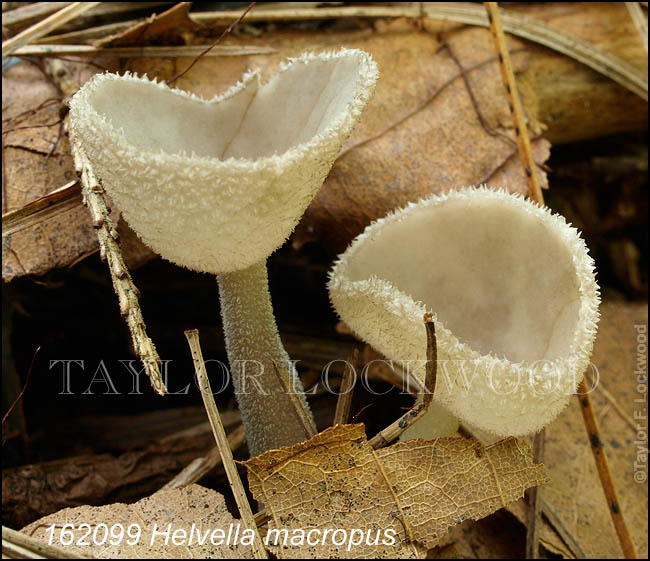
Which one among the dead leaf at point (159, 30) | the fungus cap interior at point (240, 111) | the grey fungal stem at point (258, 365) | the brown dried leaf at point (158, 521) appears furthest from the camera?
the dead leaf at point (159, 30)

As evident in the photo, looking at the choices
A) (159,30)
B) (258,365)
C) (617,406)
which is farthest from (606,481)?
(159,30)

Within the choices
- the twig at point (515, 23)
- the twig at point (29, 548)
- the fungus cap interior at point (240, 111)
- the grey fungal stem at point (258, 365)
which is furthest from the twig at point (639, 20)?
the twig at point (29, 548)

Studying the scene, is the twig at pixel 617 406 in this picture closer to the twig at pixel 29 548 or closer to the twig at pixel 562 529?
the twig at pixel 562 529

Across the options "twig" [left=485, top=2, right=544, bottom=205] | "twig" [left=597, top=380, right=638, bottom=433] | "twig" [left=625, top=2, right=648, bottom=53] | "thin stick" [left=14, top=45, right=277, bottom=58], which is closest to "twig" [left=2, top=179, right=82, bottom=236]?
"thin stick" [left=14, top=45, right=277, bottom=58]

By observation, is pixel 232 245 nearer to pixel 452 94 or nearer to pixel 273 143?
pixel 273 143

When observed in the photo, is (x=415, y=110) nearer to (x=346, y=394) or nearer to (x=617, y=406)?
(x=346, y=394)

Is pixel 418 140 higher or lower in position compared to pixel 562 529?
higher

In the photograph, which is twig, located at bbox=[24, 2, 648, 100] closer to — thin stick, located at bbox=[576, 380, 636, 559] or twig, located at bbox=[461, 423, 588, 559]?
thin stick, located at bbox=[576, 380, 636, 559]
